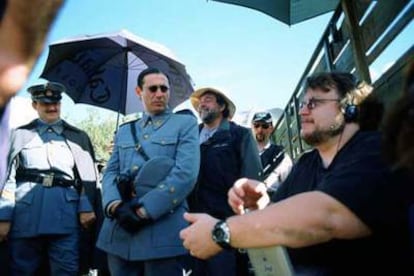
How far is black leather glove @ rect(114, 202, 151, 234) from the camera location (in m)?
2.88

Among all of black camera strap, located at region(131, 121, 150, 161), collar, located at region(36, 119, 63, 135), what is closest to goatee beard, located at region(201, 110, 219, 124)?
black camera strap, located at region(131, 121, 150, 161)

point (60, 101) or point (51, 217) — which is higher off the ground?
point (60, 101)

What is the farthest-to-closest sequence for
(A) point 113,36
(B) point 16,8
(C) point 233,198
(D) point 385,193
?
(A) point 113,36 < (C) point 233,198 < (D) point 385,193 < (B) point 16,8

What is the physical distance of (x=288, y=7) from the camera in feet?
14.3

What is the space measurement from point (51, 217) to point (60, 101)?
97 cm

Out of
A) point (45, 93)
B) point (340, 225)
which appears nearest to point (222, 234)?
point (340, 225)

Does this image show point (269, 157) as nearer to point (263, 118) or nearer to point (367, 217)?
point (263, 118)

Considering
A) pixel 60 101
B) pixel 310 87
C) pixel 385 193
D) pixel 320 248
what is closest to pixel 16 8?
pixel 385 193

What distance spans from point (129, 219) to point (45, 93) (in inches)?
60.5

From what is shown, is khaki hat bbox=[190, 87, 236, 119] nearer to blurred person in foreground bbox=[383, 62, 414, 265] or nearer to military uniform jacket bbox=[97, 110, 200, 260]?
military uniform jacket bbox=[97, 110, 200, 260]

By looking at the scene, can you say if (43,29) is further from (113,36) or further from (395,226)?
(113,36)

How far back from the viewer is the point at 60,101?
3.95m

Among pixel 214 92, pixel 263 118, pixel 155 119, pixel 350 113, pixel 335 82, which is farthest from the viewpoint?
pixel 263 118

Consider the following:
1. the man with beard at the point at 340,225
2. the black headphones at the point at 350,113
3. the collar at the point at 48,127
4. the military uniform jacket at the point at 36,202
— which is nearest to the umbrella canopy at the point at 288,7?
the collar at the point at 48,127
